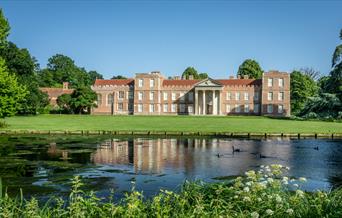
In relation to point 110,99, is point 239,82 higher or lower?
higher

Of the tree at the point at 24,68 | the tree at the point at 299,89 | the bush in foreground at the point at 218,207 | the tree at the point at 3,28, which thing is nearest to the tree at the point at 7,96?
the tree at the point at 3,28

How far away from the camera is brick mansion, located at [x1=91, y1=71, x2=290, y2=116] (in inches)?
3061

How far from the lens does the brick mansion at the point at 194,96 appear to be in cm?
7775

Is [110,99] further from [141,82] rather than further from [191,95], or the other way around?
[191,95]

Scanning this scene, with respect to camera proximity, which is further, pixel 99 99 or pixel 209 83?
pixel 99 99

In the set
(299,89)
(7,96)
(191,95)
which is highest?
(299,89)

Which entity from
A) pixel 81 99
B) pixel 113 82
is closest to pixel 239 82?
pixel 113 82

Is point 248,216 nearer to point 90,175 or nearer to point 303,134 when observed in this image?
point 90,175

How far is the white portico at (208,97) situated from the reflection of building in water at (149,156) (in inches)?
2065

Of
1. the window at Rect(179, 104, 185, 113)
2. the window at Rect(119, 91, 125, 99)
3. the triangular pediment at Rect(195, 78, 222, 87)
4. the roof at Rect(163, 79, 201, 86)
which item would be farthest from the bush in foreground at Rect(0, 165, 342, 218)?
the window at Rect(119, 91, 125, 99)

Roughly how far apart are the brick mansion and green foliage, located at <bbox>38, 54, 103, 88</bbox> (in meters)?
35.2

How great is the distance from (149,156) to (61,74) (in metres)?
116

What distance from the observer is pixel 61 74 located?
13100 cm

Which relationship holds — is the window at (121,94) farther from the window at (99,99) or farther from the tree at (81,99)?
the tree at (81,99)
